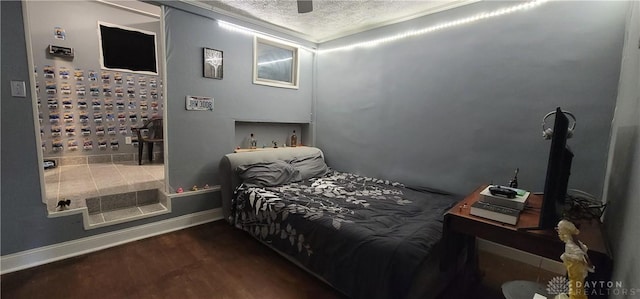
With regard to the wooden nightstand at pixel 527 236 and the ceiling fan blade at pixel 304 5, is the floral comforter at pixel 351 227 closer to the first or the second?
the wooden nightstand at pixel 527 236

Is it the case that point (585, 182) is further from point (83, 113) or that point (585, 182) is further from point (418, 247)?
point (83, 113)

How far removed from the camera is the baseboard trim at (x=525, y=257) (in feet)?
7.27

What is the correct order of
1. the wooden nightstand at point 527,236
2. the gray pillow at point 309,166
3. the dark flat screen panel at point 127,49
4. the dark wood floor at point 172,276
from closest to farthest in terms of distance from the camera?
the wooden nightstand at point 527,236
the dark wood floor at point 172,276
the gray pillow at point 309,166
the dark flat screen panel at point 127,49

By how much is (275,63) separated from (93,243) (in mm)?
2842

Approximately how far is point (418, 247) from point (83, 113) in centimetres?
518

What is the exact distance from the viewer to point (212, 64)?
9.92ft

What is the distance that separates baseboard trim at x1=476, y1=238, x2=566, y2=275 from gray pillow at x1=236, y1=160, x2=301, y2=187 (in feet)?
6.46

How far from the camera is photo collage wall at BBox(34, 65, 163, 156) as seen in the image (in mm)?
3906

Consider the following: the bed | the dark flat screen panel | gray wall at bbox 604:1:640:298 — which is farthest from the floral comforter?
the dark flat screen panel

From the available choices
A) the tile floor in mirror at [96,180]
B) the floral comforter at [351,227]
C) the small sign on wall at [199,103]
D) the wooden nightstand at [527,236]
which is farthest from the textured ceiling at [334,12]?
the tile floor in mirror at [96,180]

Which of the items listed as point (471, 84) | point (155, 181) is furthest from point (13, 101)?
point (471, 84)

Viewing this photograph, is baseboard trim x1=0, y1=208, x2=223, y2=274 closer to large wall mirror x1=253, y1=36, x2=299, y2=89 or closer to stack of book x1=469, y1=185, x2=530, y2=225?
large wall mirror x1=253, y1=36, x2=299, y2=89

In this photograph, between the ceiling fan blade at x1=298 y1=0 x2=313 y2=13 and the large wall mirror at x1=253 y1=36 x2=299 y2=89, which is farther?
the large wall mirror at x1=253 y1=36 x2=299 y2=89

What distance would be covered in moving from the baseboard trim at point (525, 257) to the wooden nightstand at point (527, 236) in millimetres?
906
